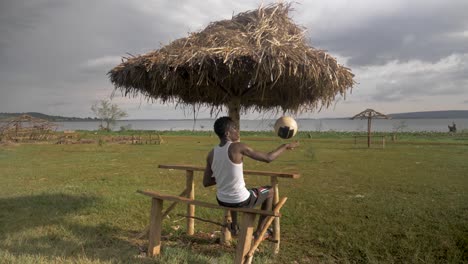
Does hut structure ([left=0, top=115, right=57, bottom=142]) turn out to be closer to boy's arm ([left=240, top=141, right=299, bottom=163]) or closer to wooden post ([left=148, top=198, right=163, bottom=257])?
wooden post ([left=148, top=198, right=163, bottom=257])

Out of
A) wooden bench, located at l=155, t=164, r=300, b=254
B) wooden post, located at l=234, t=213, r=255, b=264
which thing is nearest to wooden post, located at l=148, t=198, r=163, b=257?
wooden bench, located at l=155, t=164, r=300, b=254

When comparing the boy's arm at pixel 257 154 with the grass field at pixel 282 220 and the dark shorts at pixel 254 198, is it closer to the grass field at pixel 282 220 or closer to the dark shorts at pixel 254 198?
the dark shorts at pixel 254 198

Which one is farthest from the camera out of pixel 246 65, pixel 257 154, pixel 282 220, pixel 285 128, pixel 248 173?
pixel 282 220

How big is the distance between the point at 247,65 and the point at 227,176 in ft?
4.88

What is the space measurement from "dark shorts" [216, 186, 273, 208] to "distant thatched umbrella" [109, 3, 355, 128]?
4.40 ft

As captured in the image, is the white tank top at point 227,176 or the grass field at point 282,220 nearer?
the white tank top at point 227,176

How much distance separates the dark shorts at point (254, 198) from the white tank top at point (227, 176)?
46mm

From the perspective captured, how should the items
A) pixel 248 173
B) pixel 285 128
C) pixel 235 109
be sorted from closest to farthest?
1. pixel 285 128
2. pixel 248 173
3. pixel 235 109

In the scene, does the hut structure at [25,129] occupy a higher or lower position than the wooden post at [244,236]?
higher

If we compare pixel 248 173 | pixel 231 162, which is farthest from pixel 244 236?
pixel 248 173

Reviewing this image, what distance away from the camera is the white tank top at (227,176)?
387 cm

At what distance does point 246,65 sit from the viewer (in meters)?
4.54

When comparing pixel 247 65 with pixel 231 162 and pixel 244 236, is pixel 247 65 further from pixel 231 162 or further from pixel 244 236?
pixel 244 236

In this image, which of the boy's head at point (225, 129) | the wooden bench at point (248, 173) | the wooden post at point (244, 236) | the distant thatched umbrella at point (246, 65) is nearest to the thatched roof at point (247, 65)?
the distant thatched umbrella at point (246, 65)
